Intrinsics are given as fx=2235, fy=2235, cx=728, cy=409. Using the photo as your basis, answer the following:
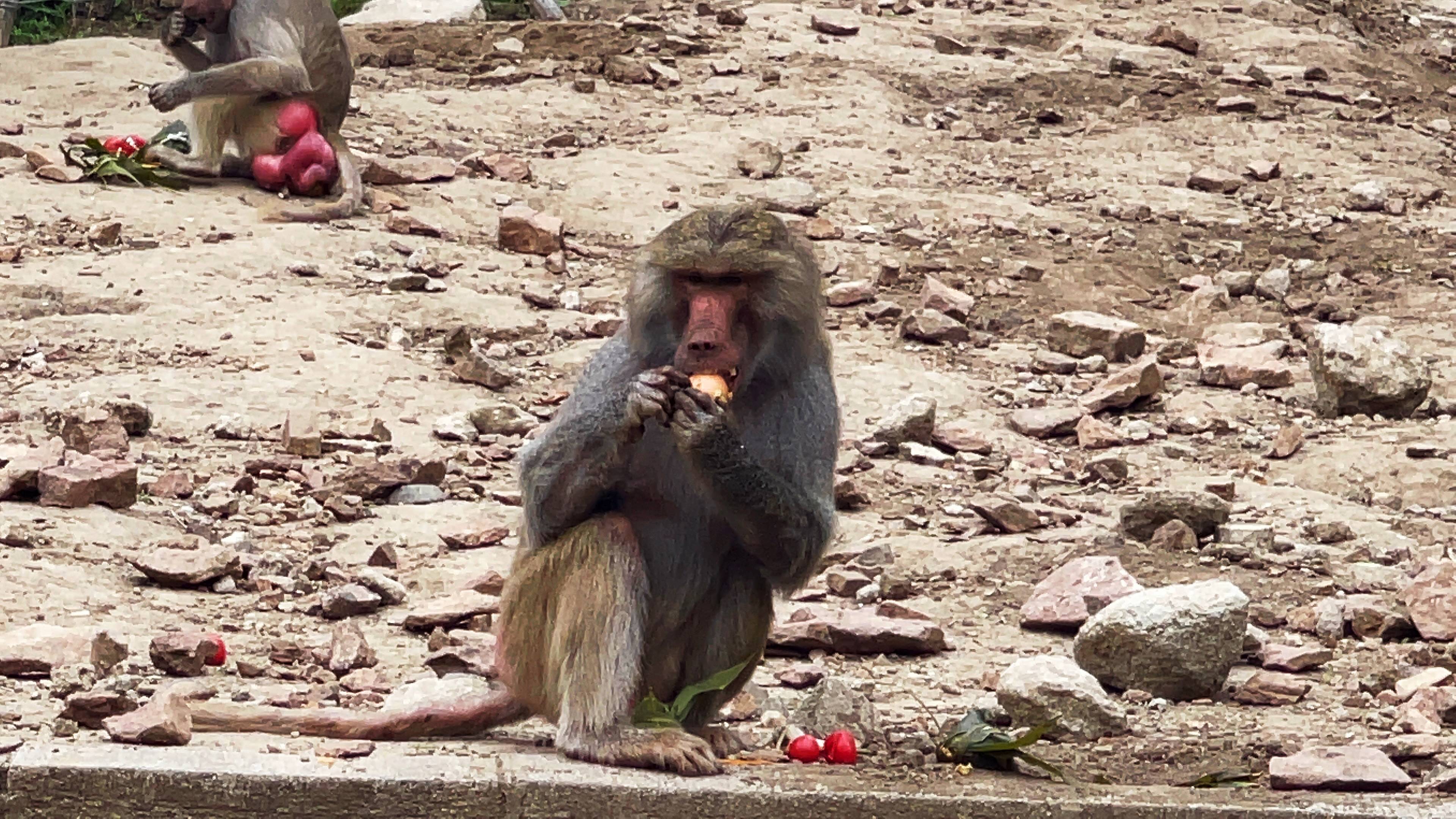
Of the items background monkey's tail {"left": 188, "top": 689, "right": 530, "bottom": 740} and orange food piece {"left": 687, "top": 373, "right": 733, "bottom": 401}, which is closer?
orange food piece {"left": 687, "top": 373, "right": 733, "bottom": 401}

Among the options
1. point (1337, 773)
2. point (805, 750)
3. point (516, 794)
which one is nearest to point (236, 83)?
point (805, 750)

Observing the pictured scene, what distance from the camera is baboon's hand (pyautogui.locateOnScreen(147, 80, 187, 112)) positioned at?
39.3 ft

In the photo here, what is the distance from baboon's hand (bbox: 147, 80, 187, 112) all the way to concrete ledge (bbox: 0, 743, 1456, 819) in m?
7.59

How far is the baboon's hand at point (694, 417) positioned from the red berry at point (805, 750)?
803mm

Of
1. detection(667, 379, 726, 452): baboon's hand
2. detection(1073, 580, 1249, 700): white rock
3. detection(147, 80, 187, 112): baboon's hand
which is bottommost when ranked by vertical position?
detection(147, 80, 187, 112): baboon's hand

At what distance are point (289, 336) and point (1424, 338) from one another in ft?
17.6

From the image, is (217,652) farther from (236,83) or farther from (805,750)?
(236,83)

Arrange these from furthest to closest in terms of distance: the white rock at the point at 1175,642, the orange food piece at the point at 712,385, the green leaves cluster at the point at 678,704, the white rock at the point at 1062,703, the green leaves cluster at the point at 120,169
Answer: the green leaves cluster at the point at 120,169 < the white rock at the point at 1175,642 < the white rock at the point at 1062,703 < the green leaves cluster at the point at 678,704 < the orange food piece at the point at 712,385

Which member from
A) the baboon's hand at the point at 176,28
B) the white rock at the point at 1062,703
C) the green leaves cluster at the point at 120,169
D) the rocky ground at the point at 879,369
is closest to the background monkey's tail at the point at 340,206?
the rocky ground at the point at 879,369

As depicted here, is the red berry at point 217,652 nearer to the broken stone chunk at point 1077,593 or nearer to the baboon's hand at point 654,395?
the baboon's hand at point 654,395

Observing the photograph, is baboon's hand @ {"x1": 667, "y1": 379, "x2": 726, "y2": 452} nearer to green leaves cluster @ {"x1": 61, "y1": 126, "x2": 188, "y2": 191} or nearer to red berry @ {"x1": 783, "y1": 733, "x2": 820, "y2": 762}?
red berry @ {"x1": 783, "y1": 733, "x2": 820, "y2": 762}

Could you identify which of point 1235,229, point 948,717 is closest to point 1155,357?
point 1235,229

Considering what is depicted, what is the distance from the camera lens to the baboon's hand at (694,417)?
509 cm

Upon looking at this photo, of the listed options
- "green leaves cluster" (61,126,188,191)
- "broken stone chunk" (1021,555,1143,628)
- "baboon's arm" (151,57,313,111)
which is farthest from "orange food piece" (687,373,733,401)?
"baboon's arm" (151,57,313,111)
